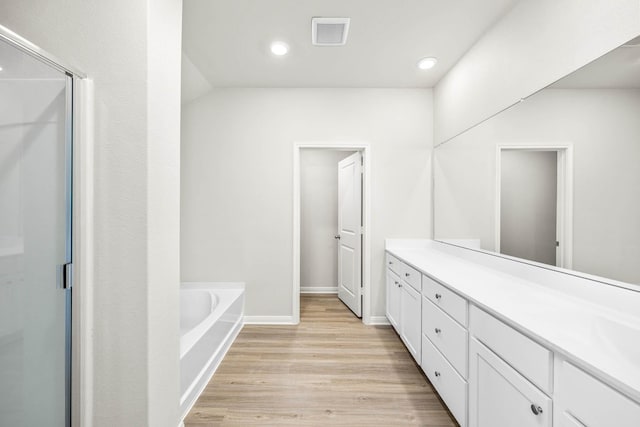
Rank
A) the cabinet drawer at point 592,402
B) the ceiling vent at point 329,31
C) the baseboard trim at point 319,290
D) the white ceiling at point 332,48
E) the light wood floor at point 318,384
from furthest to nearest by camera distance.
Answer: the baseboard trim at point 319,290, the ceiling vent at point 329,31, the white ceiling at point 332,48, the light wood floor at point 318,384, the cabinet drawer at point 592,402

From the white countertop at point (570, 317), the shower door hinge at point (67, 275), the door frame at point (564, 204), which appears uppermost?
the door frame at point (564, 204)

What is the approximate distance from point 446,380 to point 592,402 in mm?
999

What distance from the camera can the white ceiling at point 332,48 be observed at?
6.50 feet

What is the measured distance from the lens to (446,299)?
5.69 ft

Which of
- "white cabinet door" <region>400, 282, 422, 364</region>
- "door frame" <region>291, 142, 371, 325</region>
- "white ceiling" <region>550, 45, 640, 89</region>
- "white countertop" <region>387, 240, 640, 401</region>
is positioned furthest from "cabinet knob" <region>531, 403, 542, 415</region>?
"door frame" <region>291, 142, 371, 325</region>

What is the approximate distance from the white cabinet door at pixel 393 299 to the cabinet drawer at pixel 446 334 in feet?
2.12

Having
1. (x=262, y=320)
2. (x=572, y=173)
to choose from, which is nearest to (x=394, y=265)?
(x=262, y=320)

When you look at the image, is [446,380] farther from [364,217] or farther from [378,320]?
[364,217]

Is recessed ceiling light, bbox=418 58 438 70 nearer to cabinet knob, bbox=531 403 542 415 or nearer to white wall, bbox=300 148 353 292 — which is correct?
white wall, bbox=300 148 353 292

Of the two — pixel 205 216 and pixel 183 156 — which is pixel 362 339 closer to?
pixel 205 216

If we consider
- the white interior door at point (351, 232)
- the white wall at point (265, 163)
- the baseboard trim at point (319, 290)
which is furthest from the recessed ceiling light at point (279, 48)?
the baseboard trim at point (319, 290)

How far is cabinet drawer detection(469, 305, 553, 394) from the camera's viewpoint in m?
0.99

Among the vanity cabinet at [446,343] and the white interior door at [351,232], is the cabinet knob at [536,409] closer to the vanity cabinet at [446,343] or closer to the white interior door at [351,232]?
the vanity cabinet at [446,343]

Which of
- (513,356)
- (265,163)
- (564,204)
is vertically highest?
(265,163)
